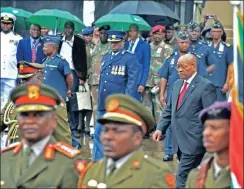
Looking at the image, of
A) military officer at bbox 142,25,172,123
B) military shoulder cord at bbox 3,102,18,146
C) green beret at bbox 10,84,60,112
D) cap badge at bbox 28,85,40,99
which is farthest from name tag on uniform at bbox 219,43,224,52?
cap badge at bbox 28,85,40,99

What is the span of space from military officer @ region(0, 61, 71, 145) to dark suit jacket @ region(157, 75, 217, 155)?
68.5 inches

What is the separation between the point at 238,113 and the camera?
7664 mm

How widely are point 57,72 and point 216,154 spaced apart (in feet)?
29.8

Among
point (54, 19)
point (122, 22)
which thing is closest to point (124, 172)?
point (54, 19)

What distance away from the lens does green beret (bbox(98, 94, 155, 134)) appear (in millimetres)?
7941

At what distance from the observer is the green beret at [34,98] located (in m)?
8.12

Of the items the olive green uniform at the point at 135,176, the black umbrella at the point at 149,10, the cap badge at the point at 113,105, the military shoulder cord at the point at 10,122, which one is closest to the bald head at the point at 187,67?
the military shoulder cord at the point at 10,122

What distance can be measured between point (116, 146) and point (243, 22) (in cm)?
119

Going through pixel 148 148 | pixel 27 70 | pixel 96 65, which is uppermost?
pixel 27 70

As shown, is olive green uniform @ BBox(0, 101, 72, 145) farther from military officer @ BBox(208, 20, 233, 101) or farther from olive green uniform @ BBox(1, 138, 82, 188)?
military officer @ BBox(208, 20, 233, 101)

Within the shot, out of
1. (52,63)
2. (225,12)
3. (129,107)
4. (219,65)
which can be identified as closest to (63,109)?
(129,107)

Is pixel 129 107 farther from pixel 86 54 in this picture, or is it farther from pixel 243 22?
pixel 86 54

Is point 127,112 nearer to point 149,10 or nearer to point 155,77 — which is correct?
point 155,77

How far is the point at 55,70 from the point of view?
55.1 feet
